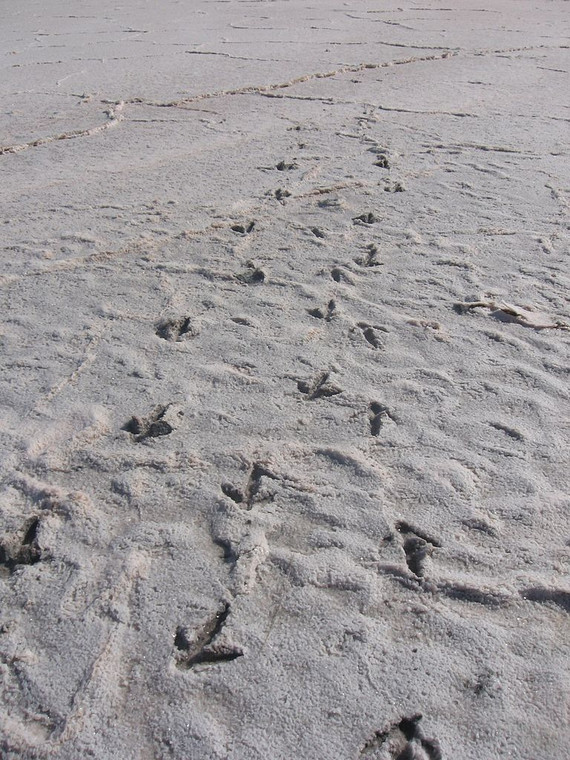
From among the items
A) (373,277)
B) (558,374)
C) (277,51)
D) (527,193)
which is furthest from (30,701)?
(277,51)

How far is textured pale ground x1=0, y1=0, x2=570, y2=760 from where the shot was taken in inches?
61.3

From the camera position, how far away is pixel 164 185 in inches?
156

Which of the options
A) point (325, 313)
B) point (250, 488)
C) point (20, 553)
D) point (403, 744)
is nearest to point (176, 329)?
point (325, 313)

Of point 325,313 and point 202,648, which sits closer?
point 202,648

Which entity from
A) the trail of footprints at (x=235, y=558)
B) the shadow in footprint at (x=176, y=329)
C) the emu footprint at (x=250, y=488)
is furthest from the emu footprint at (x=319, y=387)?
the shadow in footprint at (x=176, y=329)

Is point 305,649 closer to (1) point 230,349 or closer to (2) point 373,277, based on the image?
(1) point 230,349

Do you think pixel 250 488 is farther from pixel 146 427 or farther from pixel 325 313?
pixel 325 313

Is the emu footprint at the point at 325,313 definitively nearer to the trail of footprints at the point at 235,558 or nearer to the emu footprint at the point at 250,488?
the trail of footprints at the point at 235,558

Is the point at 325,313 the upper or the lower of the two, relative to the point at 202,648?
upper

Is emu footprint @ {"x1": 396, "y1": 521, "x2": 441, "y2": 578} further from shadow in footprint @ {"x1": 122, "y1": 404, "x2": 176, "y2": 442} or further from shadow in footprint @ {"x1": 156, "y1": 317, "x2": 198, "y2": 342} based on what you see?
shadow in footprint @ {"x1": 156, "y1": 317, "x2": 198, "y2": 342}

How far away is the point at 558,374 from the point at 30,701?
75.7 inches

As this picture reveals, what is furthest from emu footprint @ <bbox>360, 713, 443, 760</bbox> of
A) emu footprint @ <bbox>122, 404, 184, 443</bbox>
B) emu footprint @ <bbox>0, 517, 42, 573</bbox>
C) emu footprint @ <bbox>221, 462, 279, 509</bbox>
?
emu footprint @ <bbox>122, 404, 184, 443</bbox>

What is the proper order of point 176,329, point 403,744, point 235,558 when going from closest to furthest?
1. point 403,744
2. point 235,558
3. point 176,329

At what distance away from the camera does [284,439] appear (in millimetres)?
2252
